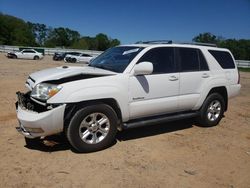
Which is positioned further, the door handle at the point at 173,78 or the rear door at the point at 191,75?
Answer: the rear door at the point at 191,75

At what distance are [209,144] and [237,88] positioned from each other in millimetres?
2336

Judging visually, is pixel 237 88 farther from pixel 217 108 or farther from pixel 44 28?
pixel 44 28

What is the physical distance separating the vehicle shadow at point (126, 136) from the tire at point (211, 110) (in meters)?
0.39

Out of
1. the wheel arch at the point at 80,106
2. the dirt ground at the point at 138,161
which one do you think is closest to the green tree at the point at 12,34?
the dirt ground at the point at 138,161

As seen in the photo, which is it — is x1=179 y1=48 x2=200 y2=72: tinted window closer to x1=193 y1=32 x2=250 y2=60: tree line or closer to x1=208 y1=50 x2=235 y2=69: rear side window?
x1=208 y1=50 x2=235 y2=69: rear side window

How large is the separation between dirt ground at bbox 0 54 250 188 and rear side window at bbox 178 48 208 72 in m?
1.40

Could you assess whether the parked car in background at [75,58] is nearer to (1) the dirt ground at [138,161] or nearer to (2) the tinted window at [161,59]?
(1) the dirt ground at [138,161]

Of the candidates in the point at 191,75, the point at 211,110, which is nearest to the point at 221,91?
the point at 211,110

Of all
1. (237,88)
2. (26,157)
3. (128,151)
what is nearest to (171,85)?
(128,151)

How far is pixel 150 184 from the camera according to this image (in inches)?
160

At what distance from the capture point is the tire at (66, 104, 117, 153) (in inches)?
186

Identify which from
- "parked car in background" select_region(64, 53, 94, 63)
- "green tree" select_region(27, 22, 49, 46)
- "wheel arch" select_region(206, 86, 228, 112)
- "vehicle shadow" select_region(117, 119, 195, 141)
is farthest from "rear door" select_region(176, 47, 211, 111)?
"green tree" select_region(27, 22, 49, 46)

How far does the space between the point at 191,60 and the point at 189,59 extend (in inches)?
3.0

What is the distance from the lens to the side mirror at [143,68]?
5160 millimetres
